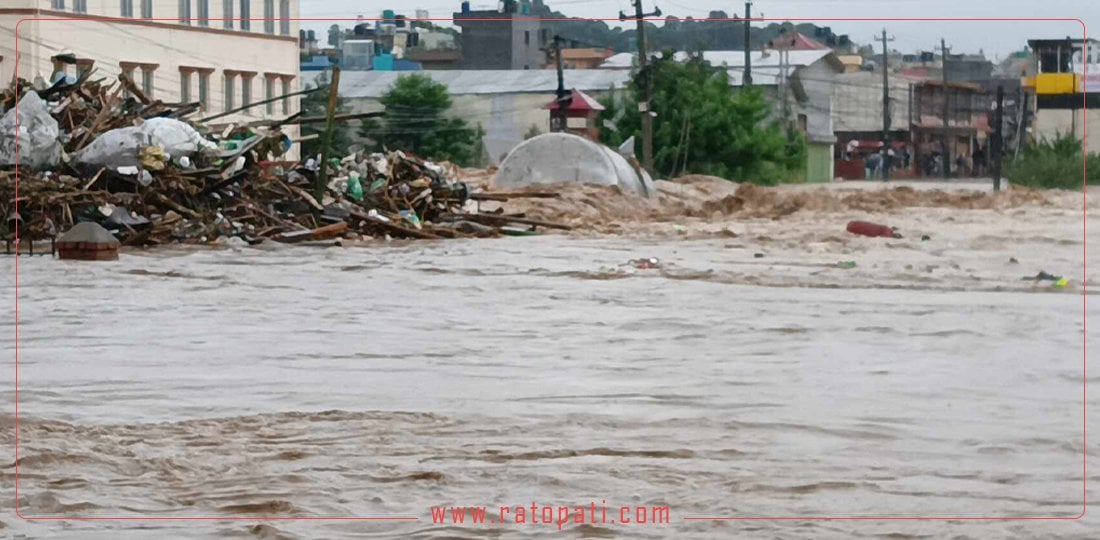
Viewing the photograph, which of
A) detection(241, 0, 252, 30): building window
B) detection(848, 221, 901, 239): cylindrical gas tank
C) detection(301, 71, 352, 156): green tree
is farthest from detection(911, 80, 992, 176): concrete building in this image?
detection(848, 221, 901, 239): cylindrical gas tank

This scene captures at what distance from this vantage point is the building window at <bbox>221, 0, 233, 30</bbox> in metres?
56.7

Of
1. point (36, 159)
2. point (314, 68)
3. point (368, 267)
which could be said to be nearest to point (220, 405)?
point (368, 267)

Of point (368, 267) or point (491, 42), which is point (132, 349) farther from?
point (491, 42)

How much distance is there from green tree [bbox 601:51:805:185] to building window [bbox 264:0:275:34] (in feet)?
35.6

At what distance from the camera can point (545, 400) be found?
9719mm

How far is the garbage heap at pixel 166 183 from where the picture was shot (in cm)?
2305

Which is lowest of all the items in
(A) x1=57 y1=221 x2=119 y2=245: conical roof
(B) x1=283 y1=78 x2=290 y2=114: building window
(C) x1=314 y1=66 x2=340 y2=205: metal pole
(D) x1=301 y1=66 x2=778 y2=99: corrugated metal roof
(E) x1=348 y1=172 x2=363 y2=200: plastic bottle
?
(A) x1=57 y1=221 x2=119 y2=245: conical roof

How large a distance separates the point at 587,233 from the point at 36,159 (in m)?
7.87

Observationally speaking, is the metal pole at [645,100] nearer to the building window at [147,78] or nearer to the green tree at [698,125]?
the green tree at [698,125]

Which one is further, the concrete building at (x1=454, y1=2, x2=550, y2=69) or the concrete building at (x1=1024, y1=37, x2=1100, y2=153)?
the concrete building at (x1=454, y1=2, x2=550, y2=69)

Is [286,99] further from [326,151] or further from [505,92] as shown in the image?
[326,151]

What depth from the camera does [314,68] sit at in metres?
83.0

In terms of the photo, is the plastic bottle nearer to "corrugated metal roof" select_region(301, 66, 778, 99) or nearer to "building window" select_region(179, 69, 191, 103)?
"building window" select_region(179, 69, 191, 103)

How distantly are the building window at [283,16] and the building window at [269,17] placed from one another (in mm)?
258
